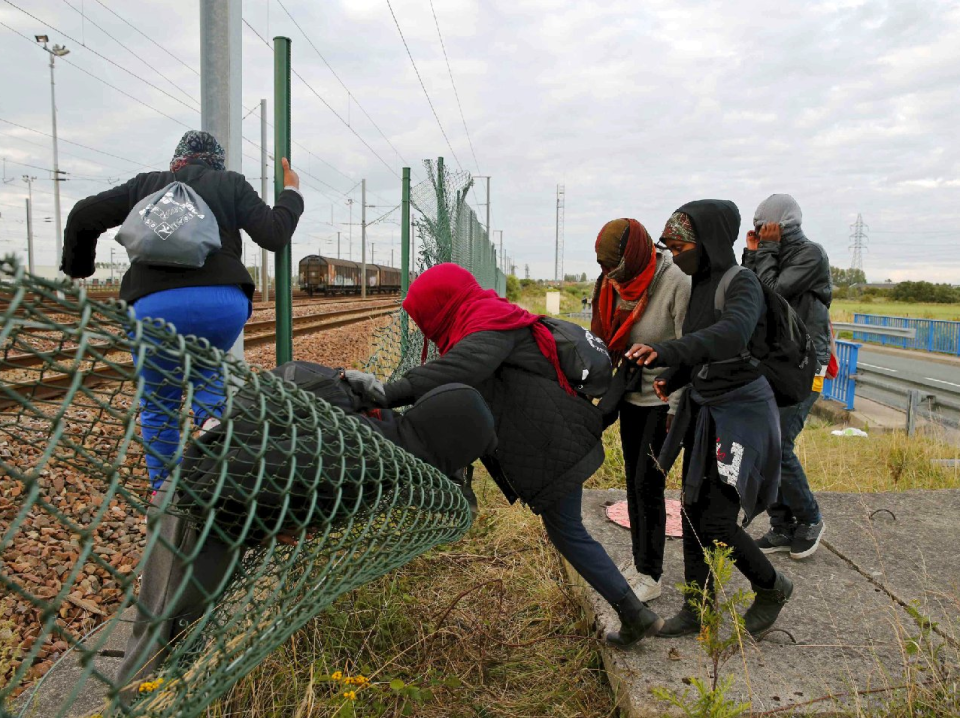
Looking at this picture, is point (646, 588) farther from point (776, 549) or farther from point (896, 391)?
point (896, 391)

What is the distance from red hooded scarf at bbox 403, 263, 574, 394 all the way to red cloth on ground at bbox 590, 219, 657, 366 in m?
0.54

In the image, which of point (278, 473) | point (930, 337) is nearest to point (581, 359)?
point (278, 473)

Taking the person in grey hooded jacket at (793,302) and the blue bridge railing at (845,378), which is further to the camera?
the blue bridge railing at (845,378)

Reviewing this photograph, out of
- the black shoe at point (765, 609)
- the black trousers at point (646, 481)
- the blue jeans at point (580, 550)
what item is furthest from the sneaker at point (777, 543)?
the blue jeans at point (580, 550)

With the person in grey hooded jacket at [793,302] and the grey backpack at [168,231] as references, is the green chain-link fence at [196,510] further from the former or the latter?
the person in grey hooded jacket at [793,302]

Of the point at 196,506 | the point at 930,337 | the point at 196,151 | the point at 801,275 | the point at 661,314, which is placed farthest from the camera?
the point at 930,337

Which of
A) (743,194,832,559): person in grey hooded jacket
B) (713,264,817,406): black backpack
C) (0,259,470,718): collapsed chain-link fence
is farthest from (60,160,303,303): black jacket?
(743,194,832,559): person in grey hooded jacket

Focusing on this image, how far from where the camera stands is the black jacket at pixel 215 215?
2804 mm

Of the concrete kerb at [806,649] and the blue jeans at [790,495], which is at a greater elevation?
the blue jeans at [790,495]

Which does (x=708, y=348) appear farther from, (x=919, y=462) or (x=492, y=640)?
(x=919, y=462)

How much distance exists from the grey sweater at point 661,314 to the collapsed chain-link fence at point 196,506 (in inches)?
40.8

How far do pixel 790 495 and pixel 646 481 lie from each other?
96 cm

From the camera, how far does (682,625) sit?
283 centimetres

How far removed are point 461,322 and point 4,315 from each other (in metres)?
1.75
